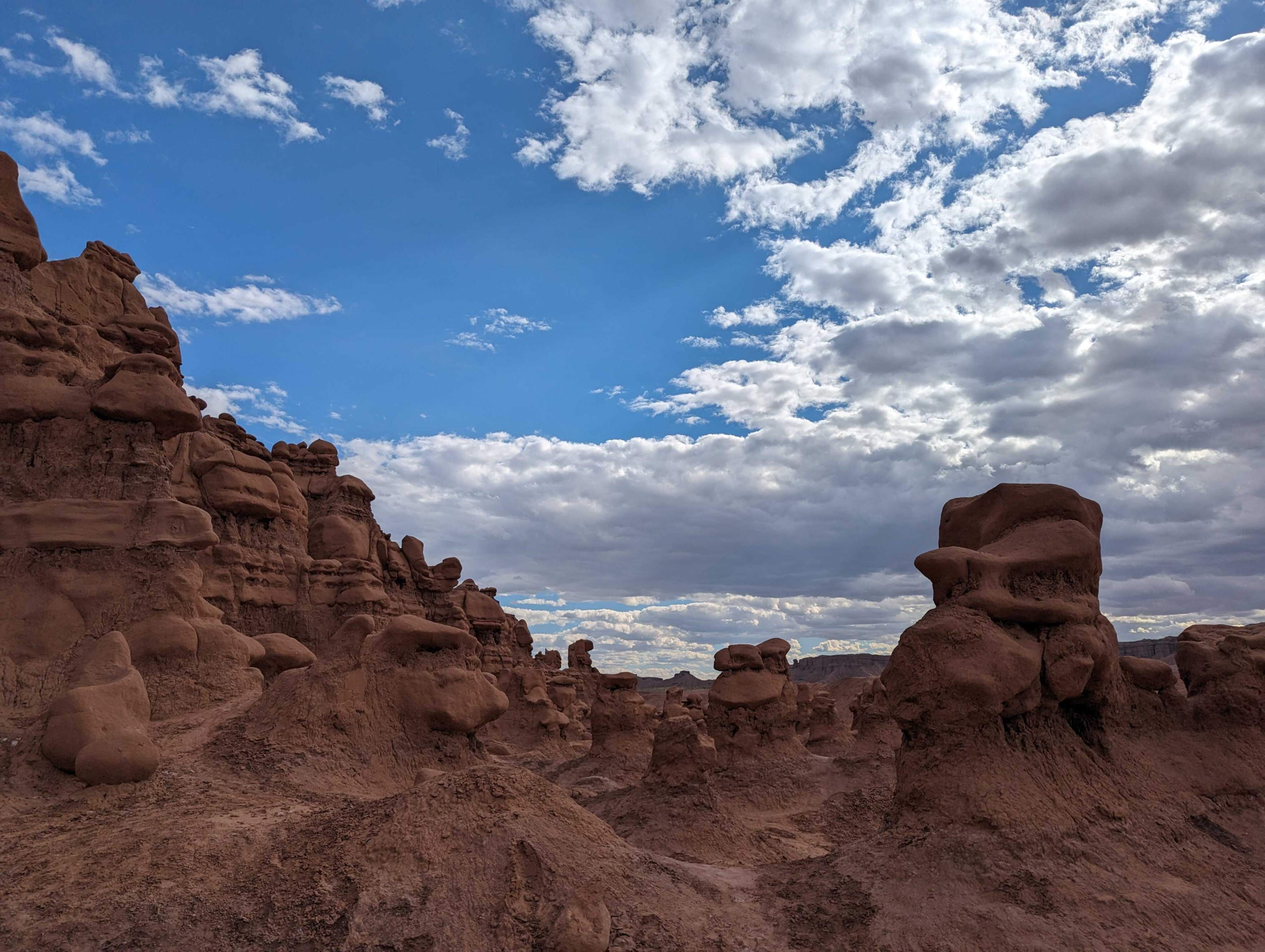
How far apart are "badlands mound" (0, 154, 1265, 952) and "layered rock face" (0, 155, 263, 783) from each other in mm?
41

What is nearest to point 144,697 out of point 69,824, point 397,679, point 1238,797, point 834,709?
point 69,824

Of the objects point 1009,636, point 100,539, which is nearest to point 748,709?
point 1009,636

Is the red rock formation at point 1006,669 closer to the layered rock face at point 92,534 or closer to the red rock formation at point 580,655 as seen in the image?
the layered rock face at point 92,534

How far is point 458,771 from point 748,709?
591 inches

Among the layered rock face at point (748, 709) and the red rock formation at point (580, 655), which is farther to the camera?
the red rock formation at point (580, 655)

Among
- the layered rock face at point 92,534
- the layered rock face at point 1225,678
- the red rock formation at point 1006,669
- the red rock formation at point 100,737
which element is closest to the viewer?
the red rock formation at point 1006,669

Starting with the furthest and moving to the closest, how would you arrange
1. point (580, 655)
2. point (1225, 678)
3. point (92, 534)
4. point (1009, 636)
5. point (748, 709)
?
point (580, 655)
point (748, 709)
point (92, 534)
point (1225, 678)
point (1009, 636)

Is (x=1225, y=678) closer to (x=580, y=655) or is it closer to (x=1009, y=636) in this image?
(x=1009, y=636)

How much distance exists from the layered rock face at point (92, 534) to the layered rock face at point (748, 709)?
1355 cm

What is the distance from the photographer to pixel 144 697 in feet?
32.3

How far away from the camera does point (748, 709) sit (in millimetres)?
22219

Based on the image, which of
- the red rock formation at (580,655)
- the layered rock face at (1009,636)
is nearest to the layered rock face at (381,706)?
the layered rock face at (1009,636)

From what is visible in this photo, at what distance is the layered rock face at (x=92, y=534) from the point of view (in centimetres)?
1056

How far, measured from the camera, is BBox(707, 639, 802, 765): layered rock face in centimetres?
2214
